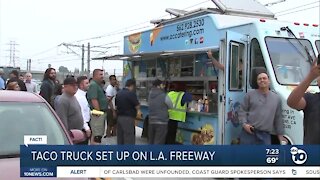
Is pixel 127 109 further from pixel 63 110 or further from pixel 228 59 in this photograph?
pixel 228 59

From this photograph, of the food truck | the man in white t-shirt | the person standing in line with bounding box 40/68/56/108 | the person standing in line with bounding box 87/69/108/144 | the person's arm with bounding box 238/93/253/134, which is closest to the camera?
the person's arm with bounding box 238/93/253/134

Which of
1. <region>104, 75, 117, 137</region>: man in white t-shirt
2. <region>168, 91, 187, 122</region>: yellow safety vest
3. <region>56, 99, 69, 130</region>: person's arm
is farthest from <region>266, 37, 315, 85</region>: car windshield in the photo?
<region>104, 75, 117, 137</region>: man in white t-shirt

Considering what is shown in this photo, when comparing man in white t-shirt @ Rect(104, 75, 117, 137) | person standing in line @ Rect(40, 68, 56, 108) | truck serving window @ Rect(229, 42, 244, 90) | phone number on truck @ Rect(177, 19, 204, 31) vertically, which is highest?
phone number on truck @ Rect(177, 19, 204, 31)

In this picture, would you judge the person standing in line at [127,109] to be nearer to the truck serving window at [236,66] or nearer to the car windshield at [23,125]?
the truck serving window at [236,66]

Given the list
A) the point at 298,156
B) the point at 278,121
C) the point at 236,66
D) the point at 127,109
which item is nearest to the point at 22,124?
the point at 298,156

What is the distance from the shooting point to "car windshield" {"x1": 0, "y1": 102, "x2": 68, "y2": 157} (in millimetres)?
4098

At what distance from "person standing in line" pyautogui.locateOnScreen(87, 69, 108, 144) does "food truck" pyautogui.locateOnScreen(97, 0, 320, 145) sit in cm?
165

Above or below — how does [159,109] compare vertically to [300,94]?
below

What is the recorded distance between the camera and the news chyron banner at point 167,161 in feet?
10.7

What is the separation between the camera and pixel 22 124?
432 centimetres

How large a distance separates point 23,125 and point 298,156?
268 centimetres

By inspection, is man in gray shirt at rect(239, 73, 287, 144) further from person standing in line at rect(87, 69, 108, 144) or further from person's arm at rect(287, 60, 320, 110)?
person standing in line at rect(87, 69, 108, 144)

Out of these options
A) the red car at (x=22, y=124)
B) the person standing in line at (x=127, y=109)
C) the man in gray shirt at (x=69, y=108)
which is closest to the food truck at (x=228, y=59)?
the person standing in line at (x=127, y=109)

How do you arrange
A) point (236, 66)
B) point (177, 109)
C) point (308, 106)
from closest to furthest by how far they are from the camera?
point (308, 106), point (236, 66), point (177, 109)
